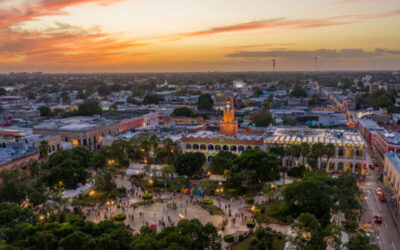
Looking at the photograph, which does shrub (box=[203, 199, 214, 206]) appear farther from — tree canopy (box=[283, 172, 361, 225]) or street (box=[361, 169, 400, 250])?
street (box=[361, 169, 400, 250])

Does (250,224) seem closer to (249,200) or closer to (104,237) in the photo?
(249,200)

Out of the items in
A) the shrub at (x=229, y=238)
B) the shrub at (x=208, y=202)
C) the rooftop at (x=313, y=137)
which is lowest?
the shrub at (x=229, y=238)

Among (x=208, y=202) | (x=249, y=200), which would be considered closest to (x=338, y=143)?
(x=249, y=200)

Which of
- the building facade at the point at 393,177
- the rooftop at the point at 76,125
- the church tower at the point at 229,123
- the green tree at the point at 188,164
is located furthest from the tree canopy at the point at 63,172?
the building facade at the point at 393,177

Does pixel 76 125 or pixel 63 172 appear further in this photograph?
pixel 76 125

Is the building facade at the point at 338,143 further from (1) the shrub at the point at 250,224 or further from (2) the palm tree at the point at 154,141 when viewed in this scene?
(1) the shrub at the point at 250,224

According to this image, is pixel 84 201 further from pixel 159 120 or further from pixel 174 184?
pixel 159 120

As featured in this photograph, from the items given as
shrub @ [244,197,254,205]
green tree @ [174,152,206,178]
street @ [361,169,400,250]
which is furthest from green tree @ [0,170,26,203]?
street @ [361,169,400,250]
